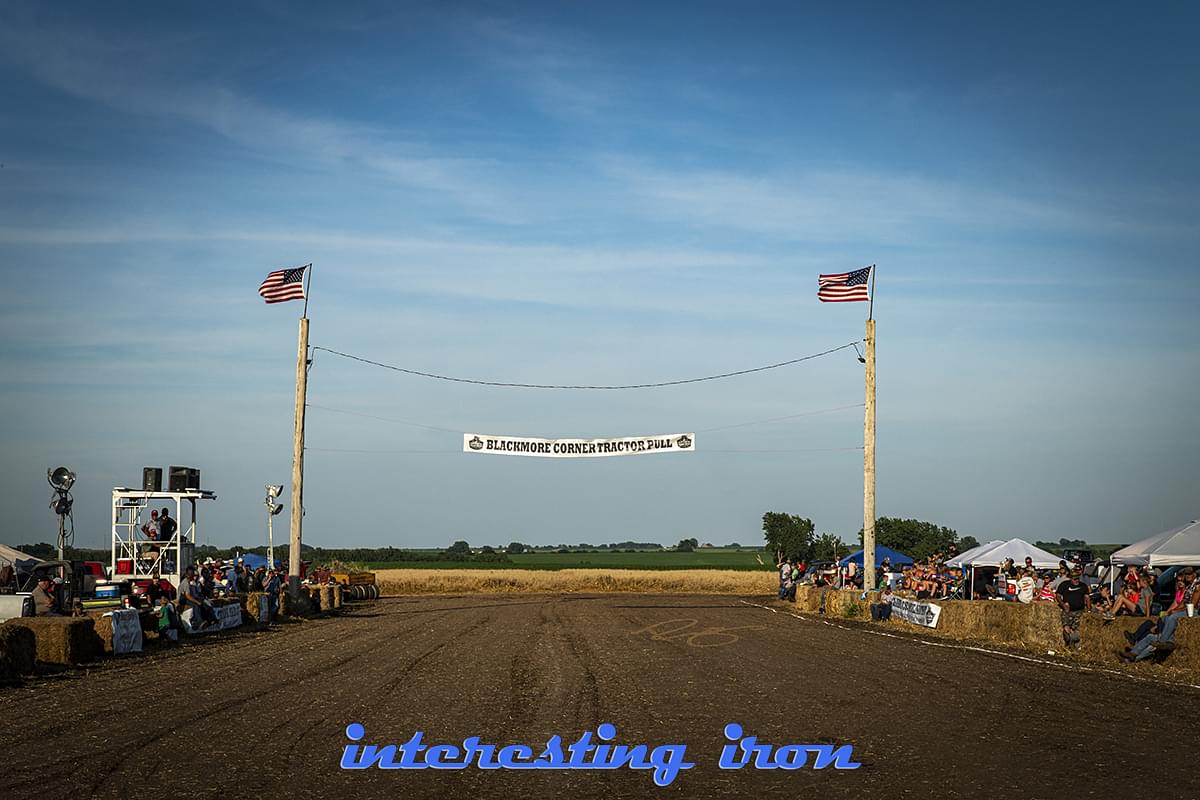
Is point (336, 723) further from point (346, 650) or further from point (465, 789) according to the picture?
point (346, 650)

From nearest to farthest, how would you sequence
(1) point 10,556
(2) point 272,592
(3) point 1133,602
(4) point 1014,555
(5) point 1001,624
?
(3) point 1133,602 → (5) point 1001,624 → (2) point 272,592 → (4) point 1014,555 → (1) point 10,556

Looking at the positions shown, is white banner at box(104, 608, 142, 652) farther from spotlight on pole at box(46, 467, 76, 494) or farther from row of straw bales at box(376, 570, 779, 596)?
row of straw bales at box(376, 570, 779, 596)

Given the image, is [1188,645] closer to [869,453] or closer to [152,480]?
[869,453]

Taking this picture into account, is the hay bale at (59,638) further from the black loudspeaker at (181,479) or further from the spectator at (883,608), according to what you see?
the spectator at (883,608)

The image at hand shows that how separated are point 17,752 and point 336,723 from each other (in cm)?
308

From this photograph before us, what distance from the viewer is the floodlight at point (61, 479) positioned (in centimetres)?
2764

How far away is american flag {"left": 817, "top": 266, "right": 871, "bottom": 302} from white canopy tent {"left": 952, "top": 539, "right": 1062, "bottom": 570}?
10032 millimetres

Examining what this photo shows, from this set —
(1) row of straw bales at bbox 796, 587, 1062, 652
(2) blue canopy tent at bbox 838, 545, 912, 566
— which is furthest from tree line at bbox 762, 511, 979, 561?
(1) row of straw bales at bbox 796, 587, 1062, 652

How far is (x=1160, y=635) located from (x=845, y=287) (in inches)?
680

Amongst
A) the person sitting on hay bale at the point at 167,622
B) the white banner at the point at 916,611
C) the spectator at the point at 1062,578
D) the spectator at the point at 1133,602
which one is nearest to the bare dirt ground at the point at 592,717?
the person sitting on hay bale at the point at 167,622

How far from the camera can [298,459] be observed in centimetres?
3741

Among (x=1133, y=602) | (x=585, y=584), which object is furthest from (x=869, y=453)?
(x=585, y=584)

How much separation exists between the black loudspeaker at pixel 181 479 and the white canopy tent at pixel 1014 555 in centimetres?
2454

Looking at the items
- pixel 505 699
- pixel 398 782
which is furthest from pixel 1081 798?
pixel 505 699
